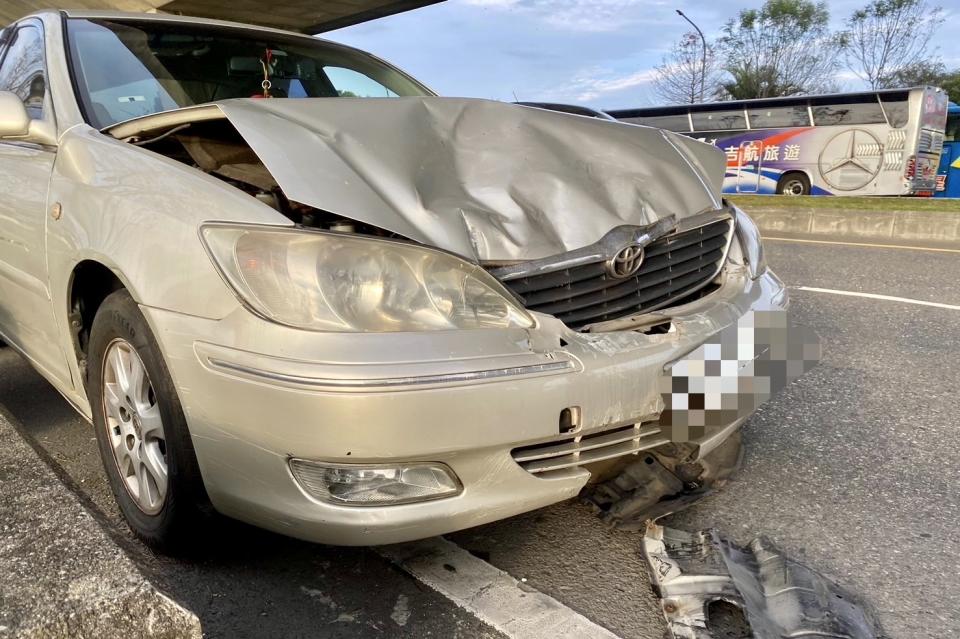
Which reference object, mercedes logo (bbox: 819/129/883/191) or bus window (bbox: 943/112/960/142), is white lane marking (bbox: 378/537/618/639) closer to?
mercedes logo (bbox: 819/129/883/191)

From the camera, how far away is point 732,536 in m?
2.20

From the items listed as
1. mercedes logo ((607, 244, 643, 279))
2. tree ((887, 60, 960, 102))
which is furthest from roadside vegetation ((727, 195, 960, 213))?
tree ((887, 60, 960, 102))

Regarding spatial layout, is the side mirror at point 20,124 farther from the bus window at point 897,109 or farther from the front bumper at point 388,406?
the bus window at point 897,109

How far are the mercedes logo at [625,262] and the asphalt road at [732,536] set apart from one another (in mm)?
828

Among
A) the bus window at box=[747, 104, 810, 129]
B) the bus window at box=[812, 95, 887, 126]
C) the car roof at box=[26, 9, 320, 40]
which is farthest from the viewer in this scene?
the bus window at box=[747, 104, 810, 129]

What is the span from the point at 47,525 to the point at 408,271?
106cm

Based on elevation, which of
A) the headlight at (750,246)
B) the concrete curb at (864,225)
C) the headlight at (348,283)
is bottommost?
the concrete curb at (864,225)

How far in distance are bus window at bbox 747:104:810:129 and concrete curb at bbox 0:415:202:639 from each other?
19293 mm

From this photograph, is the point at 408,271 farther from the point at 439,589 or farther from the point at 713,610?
the point at 713,610

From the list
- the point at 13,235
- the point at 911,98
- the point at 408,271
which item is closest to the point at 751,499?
the point at 408,271

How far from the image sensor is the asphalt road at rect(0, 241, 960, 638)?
185 centimetres

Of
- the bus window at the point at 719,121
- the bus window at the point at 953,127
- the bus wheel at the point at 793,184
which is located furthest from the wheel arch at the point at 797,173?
the bus window at the point at 953,127

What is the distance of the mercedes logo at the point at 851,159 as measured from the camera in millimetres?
17250

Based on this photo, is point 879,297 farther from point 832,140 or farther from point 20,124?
point 832,140
